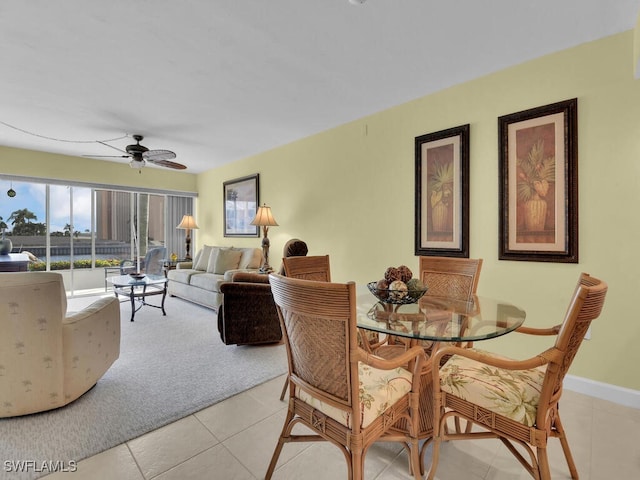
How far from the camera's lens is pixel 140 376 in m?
2.40

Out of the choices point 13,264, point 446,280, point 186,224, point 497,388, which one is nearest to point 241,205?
point 186,224

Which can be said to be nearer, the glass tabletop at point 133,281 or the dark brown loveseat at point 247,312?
the dark brown loveseat at point 247,312

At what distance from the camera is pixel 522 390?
127 centimetres

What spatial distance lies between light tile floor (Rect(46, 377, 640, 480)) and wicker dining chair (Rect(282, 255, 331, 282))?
0.95m

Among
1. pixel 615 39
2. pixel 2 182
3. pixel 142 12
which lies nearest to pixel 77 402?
pixel 142 12

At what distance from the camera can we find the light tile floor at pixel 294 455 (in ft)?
4.75

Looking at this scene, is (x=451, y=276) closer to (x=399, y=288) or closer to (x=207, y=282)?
(x=399, y=288)

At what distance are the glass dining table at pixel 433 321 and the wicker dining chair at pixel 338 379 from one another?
0.49 feet

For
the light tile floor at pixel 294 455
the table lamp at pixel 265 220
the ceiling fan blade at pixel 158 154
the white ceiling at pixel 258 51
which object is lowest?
the light tile floor at pixel 294 455

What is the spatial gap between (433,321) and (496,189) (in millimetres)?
1562

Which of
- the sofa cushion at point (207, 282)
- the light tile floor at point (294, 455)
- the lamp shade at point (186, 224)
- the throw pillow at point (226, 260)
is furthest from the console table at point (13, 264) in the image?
the light tile floor at point (294, 455)

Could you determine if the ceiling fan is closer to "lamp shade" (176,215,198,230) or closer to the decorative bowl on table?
"lamp shade" (176,215,198,230)

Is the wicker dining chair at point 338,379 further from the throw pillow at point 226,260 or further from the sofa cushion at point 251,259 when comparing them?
the throw pillow at point 226,260

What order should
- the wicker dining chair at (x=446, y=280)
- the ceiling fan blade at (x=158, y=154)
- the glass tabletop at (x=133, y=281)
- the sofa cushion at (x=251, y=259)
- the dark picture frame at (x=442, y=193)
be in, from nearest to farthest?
the wicker dining chair at (x=446, y=280)
the dark picture frame at (x=442, y=193)
the ceiling fan blade at (x=158, y=154)
the glass tabletop at (x=133, y=281)
the sofa cushion at (x=251, y=259)
